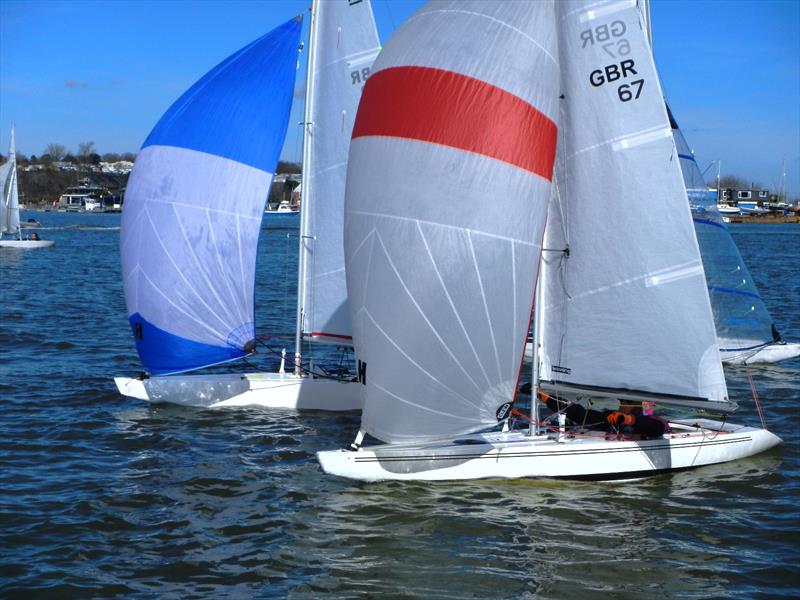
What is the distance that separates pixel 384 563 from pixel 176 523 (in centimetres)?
249

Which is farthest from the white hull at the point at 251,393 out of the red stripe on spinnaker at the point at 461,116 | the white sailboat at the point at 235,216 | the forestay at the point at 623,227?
the red stripe on spinnaker at the point at 461,116

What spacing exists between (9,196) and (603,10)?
1843 inches

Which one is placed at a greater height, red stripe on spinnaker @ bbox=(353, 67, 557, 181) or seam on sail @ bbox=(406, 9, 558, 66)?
seam on sail @ bbox=(406, 9, 558, 66)

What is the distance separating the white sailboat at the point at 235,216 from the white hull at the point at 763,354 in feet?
19.7

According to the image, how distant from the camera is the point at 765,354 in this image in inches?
803

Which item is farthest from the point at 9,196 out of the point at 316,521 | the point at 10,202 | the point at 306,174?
the point at 316,521

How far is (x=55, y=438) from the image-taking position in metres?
14.1

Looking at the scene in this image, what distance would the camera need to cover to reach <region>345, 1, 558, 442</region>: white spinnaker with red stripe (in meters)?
10.5

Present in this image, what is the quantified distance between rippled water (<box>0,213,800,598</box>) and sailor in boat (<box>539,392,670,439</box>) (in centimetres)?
65

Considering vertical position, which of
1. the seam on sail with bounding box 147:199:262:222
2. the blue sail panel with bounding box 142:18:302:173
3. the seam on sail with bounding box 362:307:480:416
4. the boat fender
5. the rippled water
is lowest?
the rippled water

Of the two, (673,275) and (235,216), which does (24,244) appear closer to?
(235,216)

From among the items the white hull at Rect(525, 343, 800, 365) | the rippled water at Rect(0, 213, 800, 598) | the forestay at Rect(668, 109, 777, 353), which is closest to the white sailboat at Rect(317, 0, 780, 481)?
the rippled water at Rect(0, 213, 800, 598)

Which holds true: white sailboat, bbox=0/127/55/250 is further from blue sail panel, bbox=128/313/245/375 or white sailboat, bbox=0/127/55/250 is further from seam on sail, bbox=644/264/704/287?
seam on sail, bbox=644/264/704/287

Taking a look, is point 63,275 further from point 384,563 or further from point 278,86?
point 384,563
